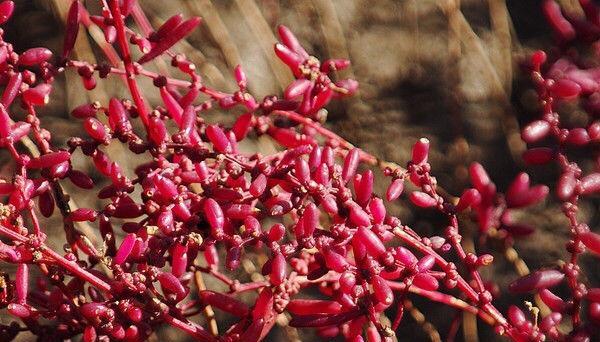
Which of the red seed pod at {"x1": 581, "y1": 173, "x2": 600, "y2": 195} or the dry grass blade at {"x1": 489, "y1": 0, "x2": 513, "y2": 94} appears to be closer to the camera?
the red seed pod at {"x1": 581, "y1": 173, "x2": 600, "y2": 195}

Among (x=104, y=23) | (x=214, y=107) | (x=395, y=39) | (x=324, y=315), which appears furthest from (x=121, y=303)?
(x=395, y=39)

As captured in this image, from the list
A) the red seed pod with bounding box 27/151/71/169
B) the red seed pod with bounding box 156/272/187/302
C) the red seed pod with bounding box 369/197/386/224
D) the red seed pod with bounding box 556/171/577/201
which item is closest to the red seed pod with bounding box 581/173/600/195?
the red seed pod with bounding box 556/171/577/201

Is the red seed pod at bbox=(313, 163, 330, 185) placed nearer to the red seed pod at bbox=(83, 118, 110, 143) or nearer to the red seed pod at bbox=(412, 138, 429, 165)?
the red seed pod at bbox=(412, 138, 429, 165)

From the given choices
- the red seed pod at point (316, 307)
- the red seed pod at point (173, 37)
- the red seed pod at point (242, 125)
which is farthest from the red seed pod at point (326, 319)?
the red seed pod at point (173, 37)

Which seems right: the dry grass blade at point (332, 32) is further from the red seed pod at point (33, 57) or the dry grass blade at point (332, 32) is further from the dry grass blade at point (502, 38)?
the red seed pod at point (33, 57)

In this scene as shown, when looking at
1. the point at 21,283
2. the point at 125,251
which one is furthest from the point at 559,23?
the point at 21,283

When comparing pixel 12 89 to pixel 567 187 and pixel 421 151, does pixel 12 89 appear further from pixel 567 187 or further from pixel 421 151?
pixel 567 187
